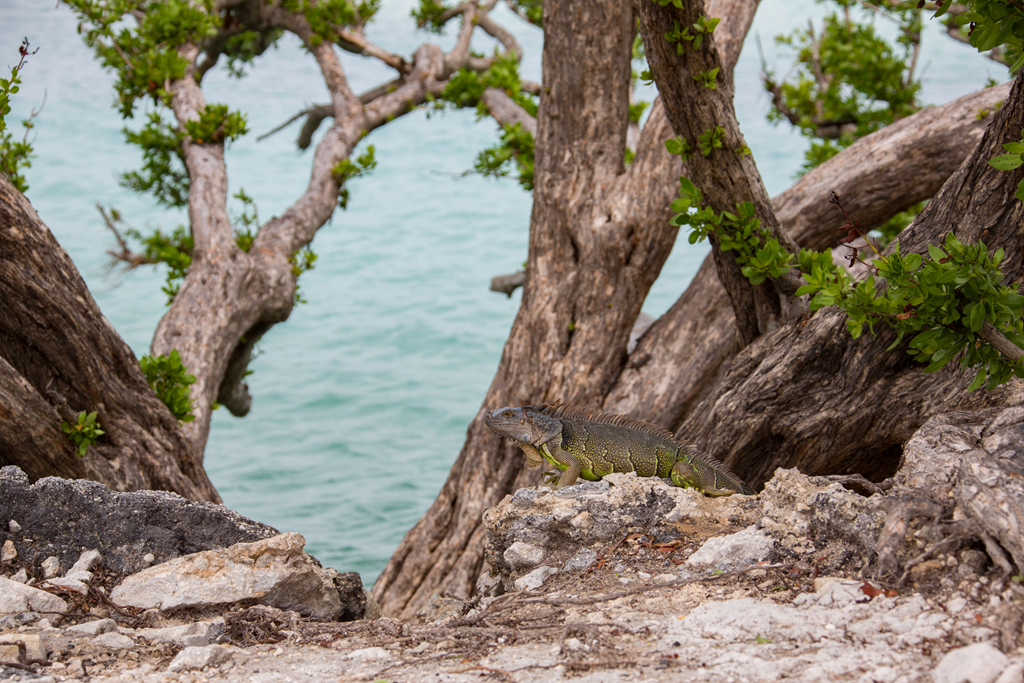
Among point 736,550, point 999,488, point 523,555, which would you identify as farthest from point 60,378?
point 999,488

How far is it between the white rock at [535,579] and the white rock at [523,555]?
4 centimetres

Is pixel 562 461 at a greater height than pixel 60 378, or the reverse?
pixel 60 378

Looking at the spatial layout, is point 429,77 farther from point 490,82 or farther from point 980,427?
point 980,427

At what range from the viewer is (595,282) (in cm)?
492

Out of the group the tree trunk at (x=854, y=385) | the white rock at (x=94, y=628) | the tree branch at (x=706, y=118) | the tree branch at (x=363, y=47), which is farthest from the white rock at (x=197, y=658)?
the tree branch at (x=363, y=47)

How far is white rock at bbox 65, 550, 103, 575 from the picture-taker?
9.71 ft

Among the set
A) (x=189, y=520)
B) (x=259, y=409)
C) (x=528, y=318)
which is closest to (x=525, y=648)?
(x=189, y=520)

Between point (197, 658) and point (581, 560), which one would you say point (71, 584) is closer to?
point (197, 658)

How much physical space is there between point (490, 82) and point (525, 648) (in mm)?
6021

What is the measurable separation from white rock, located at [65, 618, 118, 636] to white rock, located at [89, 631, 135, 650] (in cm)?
4

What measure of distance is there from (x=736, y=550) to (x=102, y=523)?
2.33 meters

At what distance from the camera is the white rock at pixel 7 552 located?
2910 mm

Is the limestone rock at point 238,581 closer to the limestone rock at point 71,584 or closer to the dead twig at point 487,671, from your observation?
the limestone rock at point 71,584

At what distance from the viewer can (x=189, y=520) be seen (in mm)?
3234
